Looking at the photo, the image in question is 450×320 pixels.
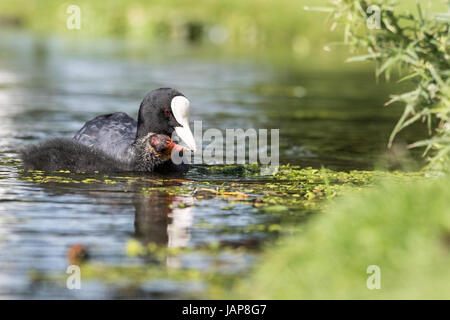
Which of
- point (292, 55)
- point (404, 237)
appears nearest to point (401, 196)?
point (404, 237)

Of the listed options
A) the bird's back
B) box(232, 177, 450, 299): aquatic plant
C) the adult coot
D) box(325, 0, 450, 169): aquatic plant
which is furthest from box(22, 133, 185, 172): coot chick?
box(232, 177, 450, 299): aquatic plant

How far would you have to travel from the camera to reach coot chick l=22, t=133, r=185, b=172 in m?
11.0

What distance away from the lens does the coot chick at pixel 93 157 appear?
11039 millimetres

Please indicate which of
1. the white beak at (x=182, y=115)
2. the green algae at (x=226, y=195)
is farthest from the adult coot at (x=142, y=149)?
the green algae at (x=226, y=195)

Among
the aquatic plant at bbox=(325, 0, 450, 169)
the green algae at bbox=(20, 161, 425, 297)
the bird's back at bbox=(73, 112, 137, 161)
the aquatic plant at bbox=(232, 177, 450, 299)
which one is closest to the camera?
the aquatic plant at bbox=(232, 177, 450, 299)

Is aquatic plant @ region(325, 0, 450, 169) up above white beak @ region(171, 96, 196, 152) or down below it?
above

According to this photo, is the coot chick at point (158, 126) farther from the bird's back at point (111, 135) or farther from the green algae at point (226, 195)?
the green algae at point (226, 195)

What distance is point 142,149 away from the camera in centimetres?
1116

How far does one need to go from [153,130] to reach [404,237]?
220 inches

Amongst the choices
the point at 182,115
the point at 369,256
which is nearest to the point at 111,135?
the point at 182,115

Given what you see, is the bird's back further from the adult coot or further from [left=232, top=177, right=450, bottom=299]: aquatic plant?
[left=232, top=177, right=450, bottom=299]: aquatic plant

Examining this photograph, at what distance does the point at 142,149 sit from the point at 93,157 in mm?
642

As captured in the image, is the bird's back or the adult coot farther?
the bird's back

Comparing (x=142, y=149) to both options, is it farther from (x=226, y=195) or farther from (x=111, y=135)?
(x=226, y=195)
